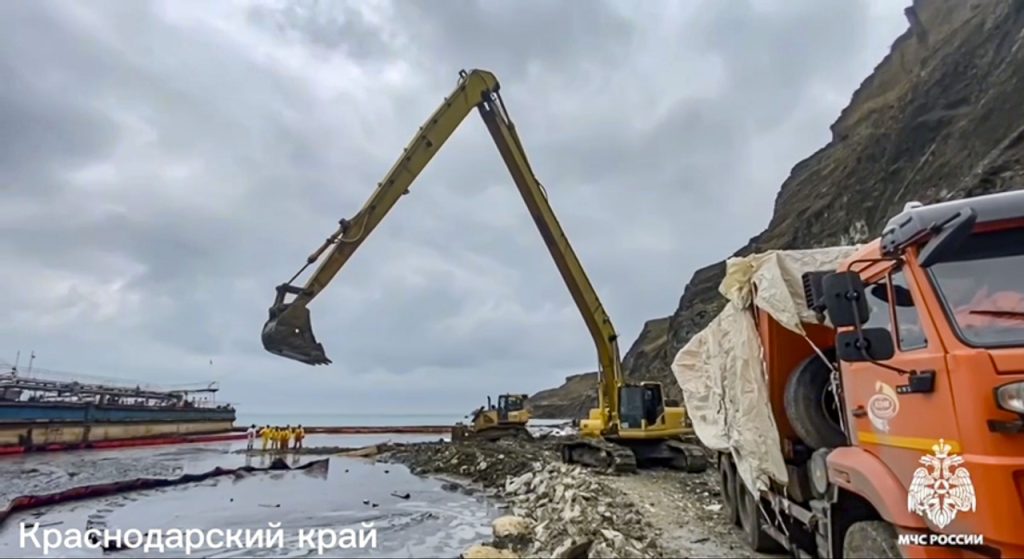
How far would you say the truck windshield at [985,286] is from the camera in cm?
337

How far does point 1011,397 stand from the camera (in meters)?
3.08

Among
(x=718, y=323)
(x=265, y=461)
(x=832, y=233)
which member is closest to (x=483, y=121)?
Answer: (x=718, y=323)

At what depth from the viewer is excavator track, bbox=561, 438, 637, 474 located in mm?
15070

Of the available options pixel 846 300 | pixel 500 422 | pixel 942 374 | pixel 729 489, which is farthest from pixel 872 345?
pixel 500 422

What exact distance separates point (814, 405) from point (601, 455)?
10.8 metres

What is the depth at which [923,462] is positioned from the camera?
11.4 ft

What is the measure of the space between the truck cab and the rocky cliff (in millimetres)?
17254

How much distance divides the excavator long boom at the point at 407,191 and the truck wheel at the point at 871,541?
11.9 metres

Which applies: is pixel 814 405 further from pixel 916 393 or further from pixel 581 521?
pixel 581 521

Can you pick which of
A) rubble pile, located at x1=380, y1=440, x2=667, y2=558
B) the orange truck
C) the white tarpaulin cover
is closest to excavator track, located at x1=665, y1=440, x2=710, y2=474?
rubble pile, located at x1=380, y1=440, x2=667, y2=558

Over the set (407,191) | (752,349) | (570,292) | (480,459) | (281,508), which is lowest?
(281,508)

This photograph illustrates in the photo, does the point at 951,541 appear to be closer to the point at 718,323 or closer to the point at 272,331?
the point at 718,323

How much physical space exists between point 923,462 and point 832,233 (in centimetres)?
3376

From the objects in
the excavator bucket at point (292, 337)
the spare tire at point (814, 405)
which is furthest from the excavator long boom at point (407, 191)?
the spare tire at point (814, 405)
